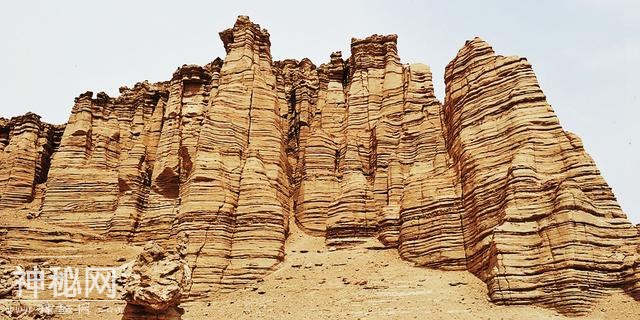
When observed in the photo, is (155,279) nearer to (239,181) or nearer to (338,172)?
(239,181)

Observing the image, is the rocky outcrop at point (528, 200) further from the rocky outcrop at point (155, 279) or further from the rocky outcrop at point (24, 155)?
the rocky outcrop at point (24, 155)

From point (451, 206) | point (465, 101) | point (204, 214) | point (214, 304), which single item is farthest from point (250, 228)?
point (465, 101)

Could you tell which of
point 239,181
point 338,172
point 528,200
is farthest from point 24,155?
point 528,200

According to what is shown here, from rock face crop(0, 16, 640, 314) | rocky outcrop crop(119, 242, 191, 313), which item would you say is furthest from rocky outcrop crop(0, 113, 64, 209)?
rocky outcrop crop(119, 242, 191, 313)

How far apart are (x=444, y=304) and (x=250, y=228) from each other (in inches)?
583

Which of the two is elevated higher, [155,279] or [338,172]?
[338,172]

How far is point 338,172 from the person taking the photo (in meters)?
43.1

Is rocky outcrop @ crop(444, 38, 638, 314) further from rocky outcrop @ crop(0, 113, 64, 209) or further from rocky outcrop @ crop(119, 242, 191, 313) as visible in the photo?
rocky outcrop @ crop(0, 113, 64, 209)

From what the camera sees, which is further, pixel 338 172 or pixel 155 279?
pixel 338 172

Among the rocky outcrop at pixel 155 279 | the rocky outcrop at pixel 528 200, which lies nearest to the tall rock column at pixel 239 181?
the rocky outcrop at pixel 155 279

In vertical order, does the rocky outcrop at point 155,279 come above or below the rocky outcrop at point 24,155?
below

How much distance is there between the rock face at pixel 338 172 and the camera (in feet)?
86.0

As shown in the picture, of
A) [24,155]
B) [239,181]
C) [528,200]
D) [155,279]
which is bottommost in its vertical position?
[155,279]

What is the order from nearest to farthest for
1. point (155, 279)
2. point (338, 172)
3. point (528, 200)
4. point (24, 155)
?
point (155, 279)
point (528, 200)
point (338, 172)
point (24, 155)
